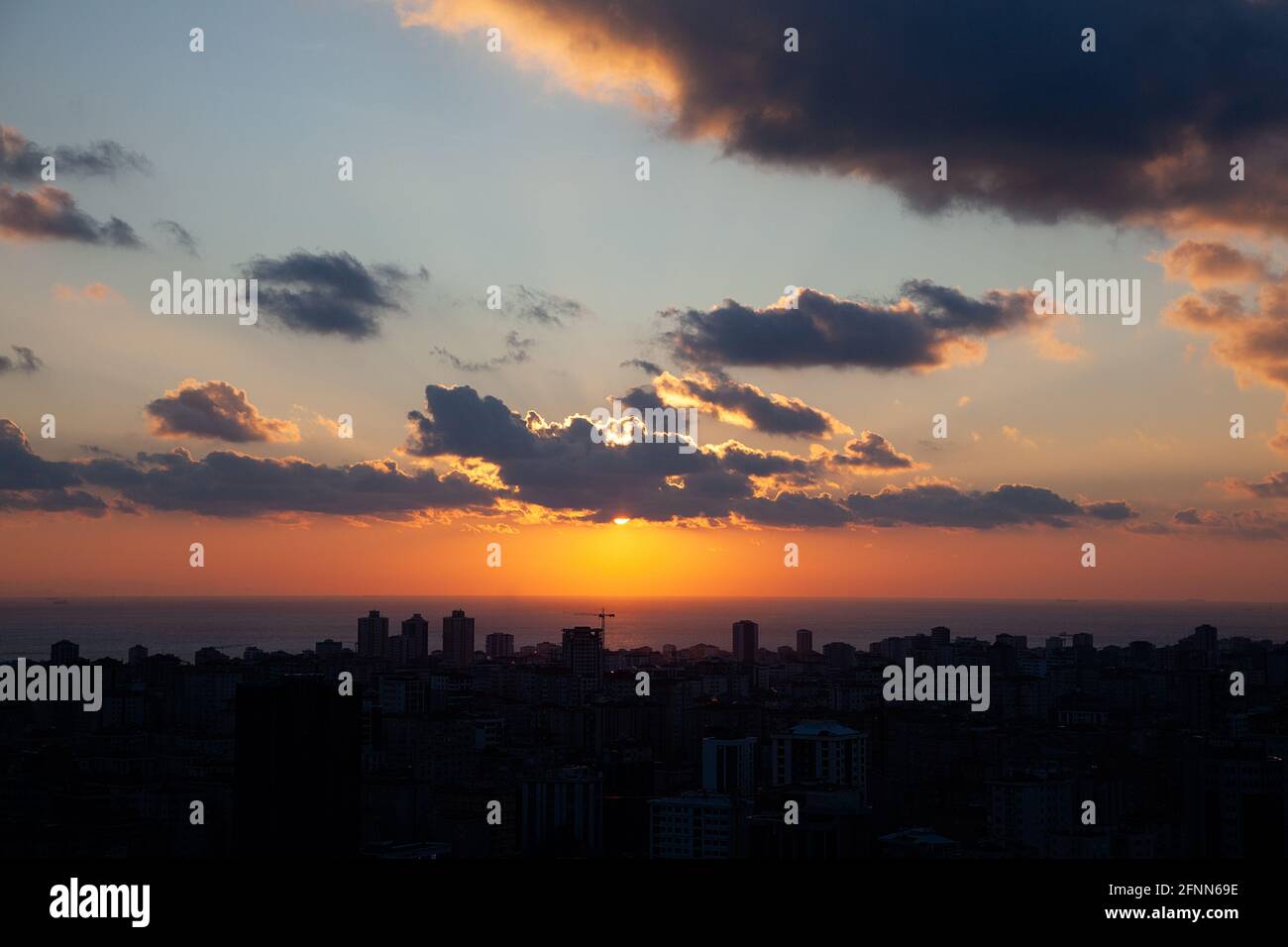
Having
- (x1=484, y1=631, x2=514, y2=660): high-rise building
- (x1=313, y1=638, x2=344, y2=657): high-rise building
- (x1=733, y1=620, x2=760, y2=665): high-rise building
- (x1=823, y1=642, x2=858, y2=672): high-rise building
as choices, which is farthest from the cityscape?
(x1=484, y1=631, x2=514, y2=660): high-rise building

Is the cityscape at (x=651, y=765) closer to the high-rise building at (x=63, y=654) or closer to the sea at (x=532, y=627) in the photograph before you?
the high-rise building at (x=63, y=654)

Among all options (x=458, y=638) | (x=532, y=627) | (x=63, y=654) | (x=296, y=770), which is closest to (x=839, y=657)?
(x=458, y=638)

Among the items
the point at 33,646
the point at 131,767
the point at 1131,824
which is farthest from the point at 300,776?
the point at 33,646

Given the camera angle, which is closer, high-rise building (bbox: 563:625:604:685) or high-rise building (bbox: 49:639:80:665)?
high-rise building (bbox: 49:639:80:665)

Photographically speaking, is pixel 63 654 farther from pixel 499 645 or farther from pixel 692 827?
pixel 692 827

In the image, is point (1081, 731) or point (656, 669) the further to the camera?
point (656, 669)

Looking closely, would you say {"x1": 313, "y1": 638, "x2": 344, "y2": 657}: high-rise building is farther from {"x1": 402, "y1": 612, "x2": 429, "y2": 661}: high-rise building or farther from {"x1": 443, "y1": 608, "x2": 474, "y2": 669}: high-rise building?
{"x1": 443, "y1": 608, "x2": 474, "y2": 669}: high-rise building
